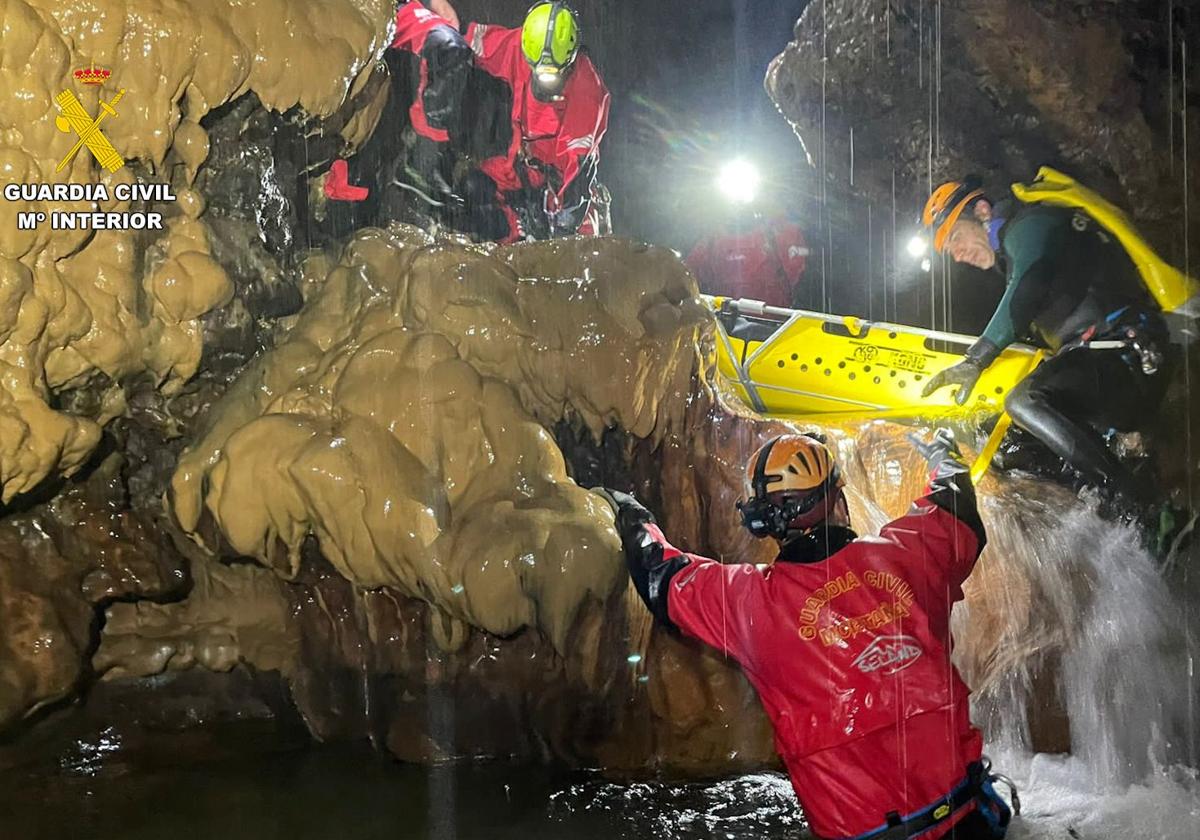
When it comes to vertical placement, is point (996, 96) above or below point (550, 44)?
below

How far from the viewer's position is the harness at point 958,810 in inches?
106

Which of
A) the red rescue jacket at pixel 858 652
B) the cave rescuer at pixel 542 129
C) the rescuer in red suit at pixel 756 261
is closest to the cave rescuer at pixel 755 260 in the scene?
the rescuer in red suit at pixel 756 261

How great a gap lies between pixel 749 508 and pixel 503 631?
0.90 m

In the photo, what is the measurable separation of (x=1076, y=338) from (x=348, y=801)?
3.02 meters

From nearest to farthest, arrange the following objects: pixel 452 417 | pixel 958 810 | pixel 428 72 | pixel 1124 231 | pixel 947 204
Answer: pixel 958 810 < pixel 452 417 < pixel 1124 231 < pixel 947 204 < pixel 428 72

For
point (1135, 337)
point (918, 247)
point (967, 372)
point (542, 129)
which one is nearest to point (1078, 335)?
point (1135, 337)

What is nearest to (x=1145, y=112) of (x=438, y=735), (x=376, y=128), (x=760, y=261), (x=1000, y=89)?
(x=1000, y=89)

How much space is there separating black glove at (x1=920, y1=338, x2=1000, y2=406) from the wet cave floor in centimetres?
153

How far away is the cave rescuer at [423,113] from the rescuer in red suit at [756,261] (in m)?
1.07

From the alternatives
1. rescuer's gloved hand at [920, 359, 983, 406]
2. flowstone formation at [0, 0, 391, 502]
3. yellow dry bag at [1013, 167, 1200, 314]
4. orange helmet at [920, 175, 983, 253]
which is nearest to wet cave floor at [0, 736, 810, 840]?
flowstone formation at [0, 0, 391, 502]

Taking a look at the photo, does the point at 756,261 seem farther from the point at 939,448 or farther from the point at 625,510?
the point at 625,510

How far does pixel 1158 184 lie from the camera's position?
11.2 ft

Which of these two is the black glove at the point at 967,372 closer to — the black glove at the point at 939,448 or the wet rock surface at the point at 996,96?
the black glove at the point at 939,448

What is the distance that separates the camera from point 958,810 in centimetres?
275
